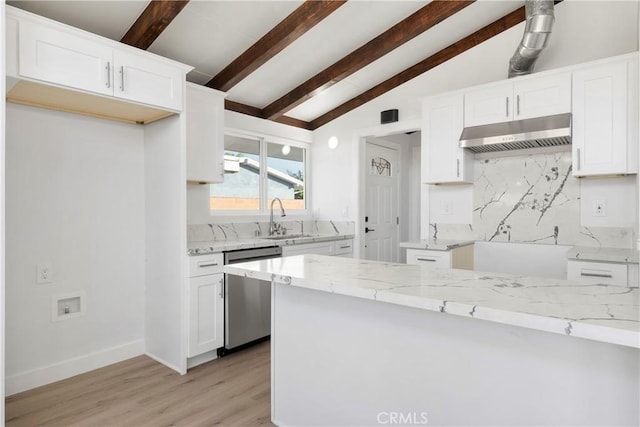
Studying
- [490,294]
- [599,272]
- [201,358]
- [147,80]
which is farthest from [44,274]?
[599,272]

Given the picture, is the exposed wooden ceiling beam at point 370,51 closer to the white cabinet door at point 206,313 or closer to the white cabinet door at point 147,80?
the white cabinet door at point 147,80

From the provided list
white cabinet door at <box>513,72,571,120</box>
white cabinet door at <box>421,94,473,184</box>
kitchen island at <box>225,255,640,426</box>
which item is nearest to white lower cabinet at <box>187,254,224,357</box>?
kitchen island at <box>225,255,640,426</box>

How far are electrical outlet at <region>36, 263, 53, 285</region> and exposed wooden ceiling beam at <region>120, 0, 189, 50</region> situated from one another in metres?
1.71

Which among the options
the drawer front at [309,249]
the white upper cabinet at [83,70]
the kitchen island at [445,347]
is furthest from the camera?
the drawer front at [309,249]

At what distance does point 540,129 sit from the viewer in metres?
2.83

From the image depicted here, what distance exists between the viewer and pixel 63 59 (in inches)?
88.2

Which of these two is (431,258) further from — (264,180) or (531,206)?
(264,180)

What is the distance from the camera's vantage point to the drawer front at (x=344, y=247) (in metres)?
4.24

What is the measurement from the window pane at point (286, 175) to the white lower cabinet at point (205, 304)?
1.48 meters

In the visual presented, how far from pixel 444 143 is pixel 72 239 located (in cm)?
318

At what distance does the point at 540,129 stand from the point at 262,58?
2.25 m

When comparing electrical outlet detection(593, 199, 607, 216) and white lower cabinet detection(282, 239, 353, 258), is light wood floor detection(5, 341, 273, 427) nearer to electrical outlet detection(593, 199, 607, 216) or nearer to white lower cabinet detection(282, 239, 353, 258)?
white lower cabinet detection(282, 239, 353, 258)

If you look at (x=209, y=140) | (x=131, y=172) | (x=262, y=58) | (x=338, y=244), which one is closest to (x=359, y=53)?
(x=262, y=58)

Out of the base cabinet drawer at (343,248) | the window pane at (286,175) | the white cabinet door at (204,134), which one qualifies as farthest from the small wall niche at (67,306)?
the base cabinet drawer at (343,248)
